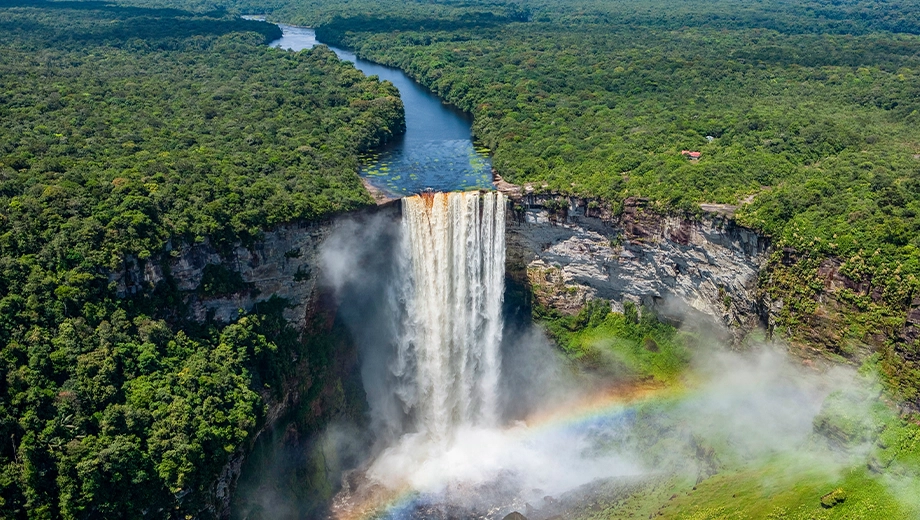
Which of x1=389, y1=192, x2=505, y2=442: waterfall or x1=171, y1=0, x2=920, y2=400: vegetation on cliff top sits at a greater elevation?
x1=171, y1=0, x2=920, y2=400: vegetation on cliff top

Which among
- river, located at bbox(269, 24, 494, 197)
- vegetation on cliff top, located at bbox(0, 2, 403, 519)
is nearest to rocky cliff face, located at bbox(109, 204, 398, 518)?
vegetation on cliff top, located at bbox(0, 2, 403, 519)

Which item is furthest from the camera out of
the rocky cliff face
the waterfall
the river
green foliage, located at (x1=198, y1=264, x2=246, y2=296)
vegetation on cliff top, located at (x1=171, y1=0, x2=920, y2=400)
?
the river

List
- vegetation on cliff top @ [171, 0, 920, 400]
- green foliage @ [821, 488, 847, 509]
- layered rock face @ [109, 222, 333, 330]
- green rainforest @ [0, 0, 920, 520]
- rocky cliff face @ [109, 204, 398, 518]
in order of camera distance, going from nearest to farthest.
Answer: green rainforest @ [0, 0, 920, 520], green foliage @ [821, 488, 847, 509], rocky cliff face @ [109, 204, 398, 518], layered rock face @ [109, 222, 333, 330], vegetation on cliff top @ [171, 0, 920, 400]

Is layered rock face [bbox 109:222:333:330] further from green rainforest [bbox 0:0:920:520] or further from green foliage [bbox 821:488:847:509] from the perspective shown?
green foliage [bbox 821:488:847:509]

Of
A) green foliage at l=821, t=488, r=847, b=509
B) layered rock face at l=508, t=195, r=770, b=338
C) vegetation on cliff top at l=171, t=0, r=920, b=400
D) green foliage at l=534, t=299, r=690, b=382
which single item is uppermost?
vegetation on cliff top at l=171, t=0, r=920, b=400

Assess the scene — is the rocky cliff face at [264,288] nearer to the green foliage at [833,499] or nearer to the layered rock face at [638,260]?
Result: the layered rock face at [638,260]

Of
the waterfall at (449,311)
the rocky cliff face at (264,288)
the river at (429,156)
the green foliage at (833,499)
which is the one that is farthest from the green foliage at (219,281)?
the green foliage at (833,499)

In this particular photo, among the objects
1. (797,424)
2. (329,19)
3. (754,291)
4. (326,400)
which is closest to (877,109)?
(754,291)
